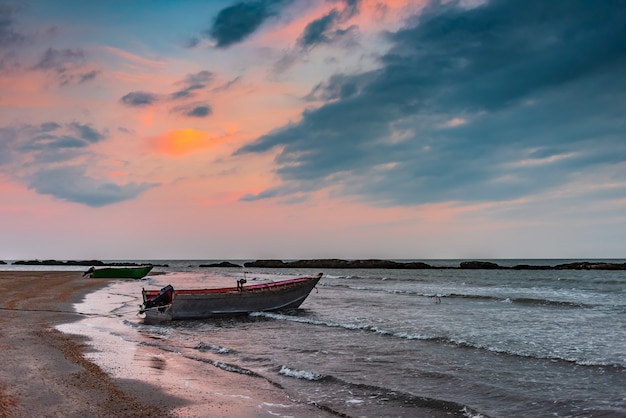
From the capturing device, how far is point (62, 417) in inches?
252

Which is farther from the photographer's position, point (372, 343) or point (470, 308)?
point (470, 308)

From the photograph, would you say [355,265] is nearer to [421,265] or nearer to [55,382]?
[421,265]

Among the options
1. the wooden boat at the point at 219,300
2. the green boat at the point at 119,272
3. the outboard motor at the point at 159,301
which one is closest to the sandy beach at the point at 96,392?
the outboard motor at the point at 159,301

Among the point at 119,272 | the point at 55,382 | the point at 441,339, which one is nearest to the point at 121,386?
the point at 55,382

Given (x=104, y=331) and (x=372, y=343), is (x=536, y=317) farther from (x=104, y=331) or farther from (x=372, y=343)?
(x=104, y=331)

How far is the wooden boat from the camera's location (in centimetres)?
1947

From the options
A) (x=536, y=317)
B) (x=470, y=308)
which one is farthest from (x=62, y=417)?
(x=470, y=308)

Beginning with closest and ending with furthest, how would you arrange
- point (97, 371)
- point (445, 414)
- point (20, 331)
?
point (445, 414) → point (97, 371) → point (20, 331)

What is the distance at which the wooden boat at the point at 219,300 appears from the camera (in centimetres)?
1947

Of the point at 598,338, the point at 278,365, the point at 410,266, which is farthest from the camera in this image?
the point at 410,266

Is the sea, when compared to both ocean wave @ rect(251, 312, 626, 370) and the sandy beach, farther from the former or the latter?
the sandy beach

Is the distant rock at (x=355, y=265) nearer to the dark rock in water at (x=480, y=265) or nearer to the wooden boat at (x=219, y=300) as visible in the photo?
the dark rock in water at (x=480, y=265)

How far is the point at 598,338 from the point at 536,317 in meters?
5.84

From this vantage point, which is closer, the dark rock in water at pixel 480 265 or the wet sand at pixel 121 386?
the wet sand at pixel 121 386
